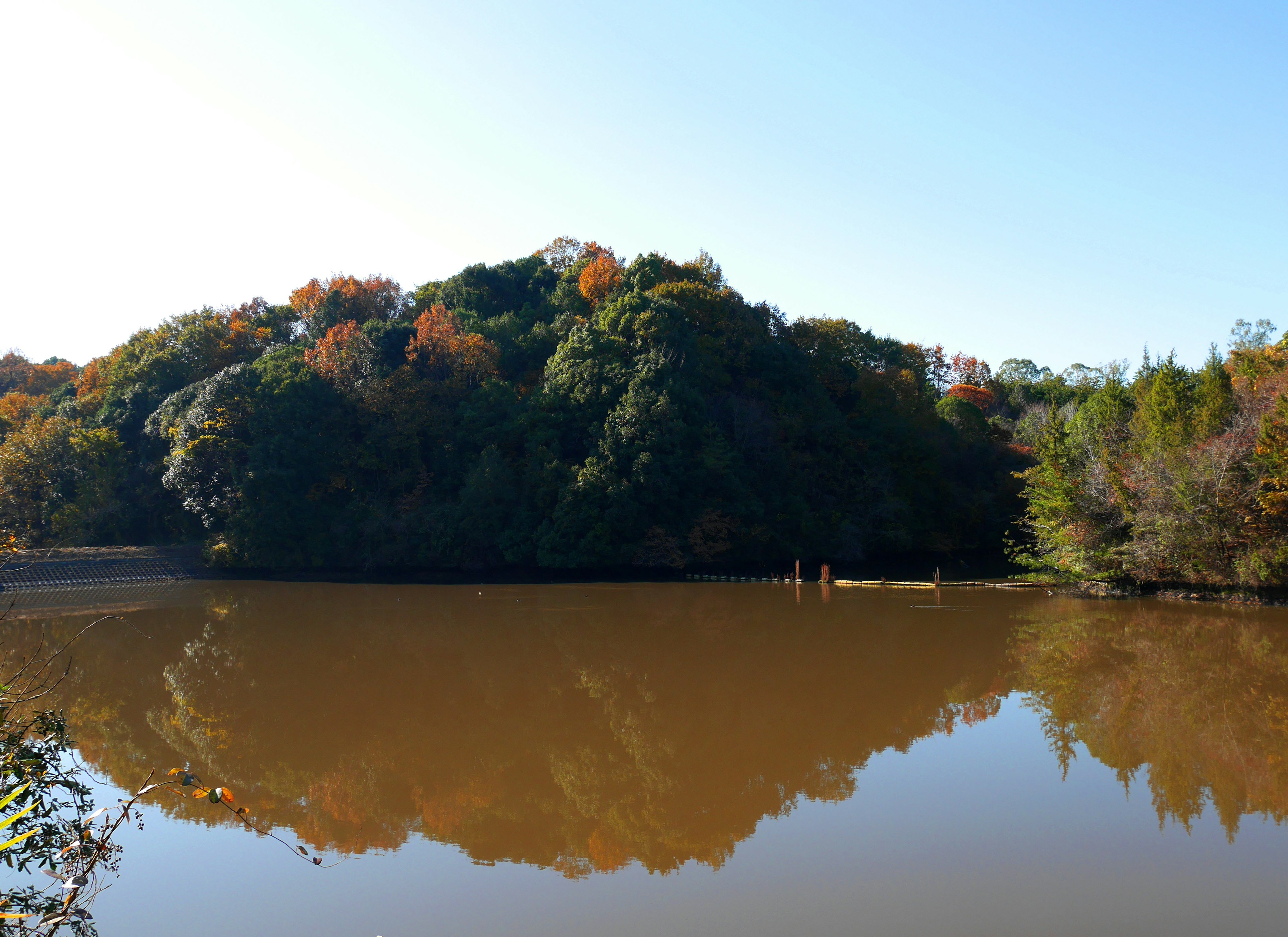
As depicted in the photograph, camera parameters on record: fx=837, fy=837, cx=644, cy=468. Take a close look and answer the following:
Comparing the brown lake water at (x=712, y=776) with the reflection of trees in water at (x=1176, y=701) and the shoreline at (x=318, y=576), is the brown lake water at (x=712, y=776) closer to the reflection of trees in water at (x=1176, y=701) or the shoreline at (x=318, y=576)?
the reflection of trees in water at (x=1176, y=701)

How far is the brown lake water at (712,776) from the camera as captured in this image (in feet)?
21.4

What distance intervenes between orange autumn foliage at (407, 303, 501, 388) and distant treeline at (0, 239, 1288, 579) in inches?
3.8

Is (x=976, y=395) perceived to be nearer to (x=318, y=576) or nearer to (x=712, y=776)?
(x=318, y=576)

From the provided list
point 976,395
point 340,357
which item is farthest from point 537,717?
point 976,395

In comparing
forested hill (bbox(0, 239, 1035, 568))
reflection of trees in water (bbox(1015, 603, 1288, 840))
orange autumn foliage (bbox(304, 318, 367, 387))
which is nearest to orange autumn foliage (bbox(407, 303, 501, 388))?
forested hill (bbox(0, 239, 1035, 568))

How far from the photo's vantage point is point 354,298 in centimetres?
4078

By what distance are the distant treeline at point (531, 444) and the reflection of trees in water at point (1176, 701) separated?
1002cm

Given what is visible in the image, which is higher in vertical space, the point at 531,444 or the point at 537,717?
the point at 531,444

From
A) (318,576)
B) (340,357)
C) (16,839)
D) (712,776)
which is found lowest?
(712,776)

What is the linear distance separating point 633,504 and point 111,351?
1290 inches

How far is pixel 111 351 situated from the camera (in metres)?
44.7

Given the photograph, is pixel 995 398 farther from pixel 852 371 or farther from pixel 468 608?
pixel 468 608

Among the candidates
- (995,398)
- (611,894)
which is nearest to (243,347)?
(611,894)

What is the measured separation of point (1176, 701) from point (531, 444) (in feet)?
78.0
